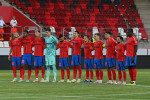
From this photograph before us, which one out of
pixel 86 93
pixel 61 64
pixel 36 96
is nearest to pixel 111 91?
pixel 86 93

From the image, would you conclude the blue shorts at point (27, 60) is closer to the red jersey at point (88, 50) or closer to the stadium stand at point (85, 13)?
the red jersey at point (88, 50)

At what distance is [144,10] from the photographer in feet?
142

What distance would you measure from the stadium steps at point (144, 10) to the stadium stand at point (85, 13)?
0.51 m

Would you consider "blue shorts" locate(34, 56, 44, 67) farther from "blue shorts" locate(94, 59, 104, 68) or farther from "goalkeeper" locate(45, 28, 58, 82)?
"blue shorts" locate(94, 59, 104, 68)

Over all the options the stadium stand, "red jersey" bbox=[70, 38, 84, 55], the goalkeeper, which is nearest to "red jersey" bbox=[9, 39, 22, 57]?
the goalkeeper

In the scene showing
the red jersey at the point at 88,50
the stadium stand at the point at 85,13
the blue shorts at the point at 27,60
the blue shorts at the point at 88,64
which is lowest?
the blue shorts at the point at 88,64

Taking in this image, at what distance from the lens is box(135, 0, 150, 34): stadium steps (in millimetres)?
41688

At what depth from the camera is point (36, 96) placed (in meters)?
12.7

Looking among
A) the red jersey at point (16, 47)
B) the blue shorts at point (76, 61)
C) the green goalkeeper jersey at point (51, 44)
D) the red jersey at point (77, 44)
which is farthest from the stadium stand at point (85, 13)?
the green goalkeeper jersey at point (51, 44)

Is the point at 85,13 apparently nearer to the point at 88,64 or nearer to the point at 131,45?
the point at 88,64

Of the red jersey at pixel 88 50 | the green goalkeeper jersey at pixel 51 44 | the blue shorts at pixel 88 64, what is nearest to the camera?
the green goalkeeper jersey at pixel 51 44

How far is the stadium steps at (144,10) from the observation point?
41.7 m

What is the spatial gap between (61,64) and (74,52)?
0.78 m

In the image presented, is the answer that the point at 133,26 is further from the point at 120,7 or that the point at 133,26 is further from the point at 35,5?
the point at 35,5
